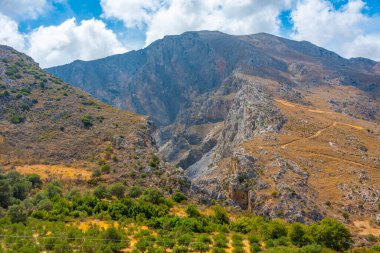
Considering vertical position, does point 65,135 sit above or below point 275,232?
above

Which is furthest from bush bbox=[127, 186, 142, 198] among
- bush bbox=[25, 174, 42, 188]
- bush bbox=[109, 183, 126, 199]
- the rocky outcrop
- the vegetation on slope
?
the rocky outcrop

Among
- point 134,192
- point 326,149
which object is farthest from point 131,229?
point 326,149

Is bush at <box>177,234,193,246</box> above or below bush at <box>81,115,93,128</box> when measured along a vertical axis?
below

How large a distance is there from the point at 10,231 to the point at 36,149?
131ft

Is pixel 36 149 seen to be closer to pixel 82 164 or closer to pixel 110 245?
pixel 82 164

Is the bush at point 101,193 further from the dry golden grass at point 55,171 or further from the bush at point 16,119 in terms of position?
the bush at point 16,119

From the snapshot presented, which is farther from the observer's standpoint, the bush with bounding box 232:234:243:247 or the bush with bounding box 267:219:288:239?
the bush with bounding box 267:219:288:239

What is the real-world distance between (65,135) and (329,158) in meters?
56.9

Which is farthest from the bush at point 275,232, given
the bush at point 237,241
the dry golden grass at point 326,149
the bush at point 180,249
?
the dry golden grass at point 326,149

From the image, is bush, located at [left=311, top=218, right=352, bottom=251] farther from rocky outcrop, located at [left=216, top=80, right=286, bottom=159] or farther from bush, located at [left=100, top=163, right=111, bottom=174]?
rocky outcrop, located at [left=216, top=80, right=286, bottom=159]

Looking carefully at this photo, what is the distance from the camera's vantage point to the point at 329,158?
81.1 m

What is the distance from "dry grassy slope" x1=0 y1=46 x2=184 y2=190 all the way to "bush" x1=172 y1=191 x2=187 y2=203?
462 cm

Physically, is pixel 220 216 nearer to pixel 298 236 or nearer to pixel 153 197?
pixel 153 197

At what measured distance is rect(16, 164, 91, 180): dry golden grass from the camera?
53.8m
